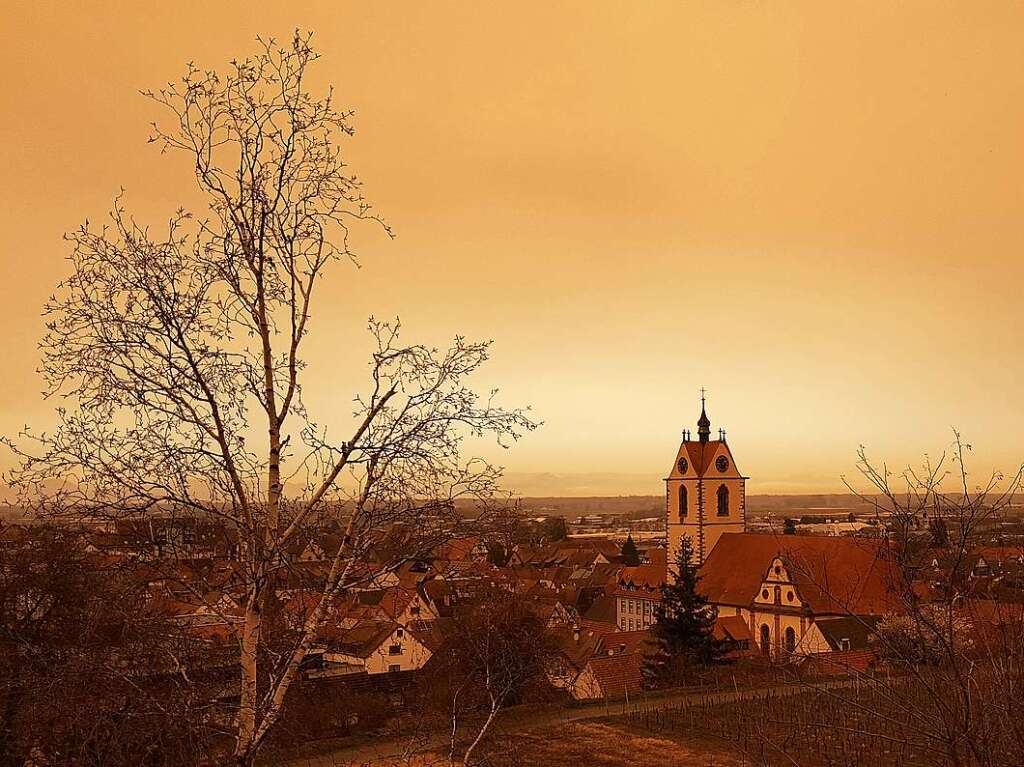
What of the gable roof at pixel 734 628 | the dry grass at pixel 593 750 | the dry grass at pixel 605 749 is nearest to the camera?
the dry grass at pixel 593 750

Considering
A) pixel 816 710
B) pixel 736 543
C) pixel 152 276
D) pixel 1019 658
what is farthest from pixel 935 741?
pixel 736 543

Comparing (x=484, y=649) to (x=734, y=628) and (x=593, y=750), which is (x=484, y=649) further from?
(x=734, y=628)

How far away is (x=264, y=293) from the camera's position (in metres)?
4.57

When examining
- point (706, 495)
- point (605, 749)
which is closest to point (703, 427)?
point (706, 495)

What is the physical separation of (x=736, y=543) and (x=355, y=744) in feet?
105

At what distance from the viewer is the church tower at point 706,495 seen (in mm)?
46750

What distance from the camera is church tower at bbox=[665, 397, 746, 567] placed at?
46750 millimetres

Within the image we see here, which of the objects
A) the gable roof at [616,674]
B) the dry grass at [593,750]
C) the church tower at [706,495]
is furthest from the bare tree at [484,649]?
Answer: the church tower at [706,495]

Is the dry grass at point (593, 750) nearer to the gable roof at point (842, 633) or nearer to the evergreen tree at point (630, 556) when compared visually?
the gable roof at point (842, 633)

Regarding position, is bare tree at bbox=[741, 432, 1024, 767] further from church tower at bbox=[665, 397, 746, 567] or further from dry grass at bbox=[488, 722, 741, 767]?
church tower at bbox=[665, 397, 746, 567]

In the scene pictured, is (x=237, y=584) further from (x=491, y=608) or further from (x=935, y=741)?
(x=491, y=608)

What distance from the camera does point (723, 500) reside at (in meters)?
47.3

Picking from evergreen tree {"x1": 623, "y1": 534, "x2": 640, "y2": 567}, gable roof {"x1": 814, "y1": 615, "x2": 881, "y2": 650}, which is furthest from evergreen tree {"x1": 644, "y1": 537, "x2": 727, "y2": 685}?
evergreen tree {"x1": 623, "y1": 534, "x2": 640, "y2": 567}

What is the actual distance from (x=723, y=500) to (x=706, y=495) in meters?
1.15
